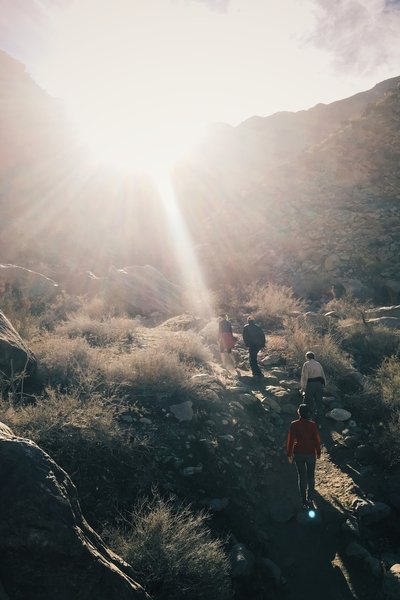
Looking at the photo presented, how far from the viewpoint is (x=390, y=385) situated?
26.1 ft

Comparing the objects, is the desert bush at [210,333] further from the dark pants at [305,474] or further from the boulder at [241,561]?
the boulder at [241,561]

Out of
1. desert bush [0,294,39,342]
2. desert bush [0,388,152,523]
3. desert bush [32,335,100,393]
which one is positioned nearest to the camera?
desert bush [0,388,152,523]

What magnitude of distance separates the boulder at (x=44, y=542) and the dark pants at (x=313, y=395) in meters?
5.34

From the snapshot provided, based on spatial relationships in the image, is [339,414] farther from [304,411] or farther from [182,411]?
[182,411]

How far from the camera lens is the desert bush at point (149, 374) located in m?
7.27

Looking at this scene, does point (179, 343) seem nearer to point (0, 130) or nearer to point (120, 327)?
point (120, 327)

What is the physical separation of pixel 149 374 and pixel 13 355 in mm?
2500

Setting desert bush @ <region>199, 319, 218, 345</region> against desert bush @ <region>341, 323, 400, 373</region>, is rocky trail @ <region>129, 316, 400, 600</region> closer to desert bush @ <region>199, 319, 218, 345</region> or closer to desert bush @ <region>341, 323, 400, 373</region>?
desert bush @ <region>341, 323, 400, 373</region>

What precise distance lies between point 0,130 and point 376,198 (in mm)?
30789

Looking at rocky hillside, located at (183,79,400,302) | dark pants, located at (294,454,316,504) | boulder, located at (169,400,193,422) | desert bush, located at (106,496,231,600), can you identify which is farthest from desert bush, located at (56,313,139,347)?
rocky hillside, located at (183,79,400,302)

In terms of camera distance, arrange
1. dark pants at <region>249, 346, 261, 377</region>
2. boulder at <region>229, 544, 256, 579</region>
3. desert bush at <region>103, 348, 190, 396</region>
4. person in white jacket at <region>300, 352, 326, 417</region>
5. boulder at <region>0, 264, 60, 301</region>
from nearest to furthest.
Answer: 1. boulder at <region>229, 544, 256, 579</region>
2. desert bush at <region>103, 348, 190, 396</region>
3. person in white jacket at <region>300, 352, 326, 417</region>
4. dark pants at <region>249, 346, 261, 377</region>
5. boulder at <region>0, 264, 60, 301</region>

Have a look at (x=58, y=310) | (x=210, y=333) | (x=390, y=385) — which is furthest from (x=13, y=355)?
(x=58, y=310)

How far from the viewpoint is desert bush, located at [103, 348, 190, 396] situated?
727cm

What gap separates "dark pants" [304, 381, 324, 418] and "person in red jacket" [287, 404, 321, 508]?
191 centimetres
